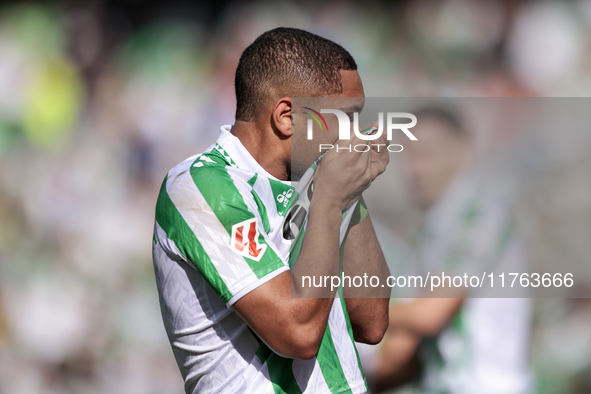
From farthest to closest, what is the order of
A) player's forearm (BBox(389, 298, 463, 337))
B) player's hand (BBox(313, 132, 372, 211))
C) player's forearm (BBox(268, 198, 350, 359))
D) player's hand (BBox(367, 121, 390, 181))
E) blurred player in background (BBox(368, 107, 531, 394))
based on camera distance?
player's forearm (BBox(389, 298, 463, 337)), blurred player in background (BBox(368, 107, 531, 394)), player's hand (BBox(367, 121, 390, 181)), player's hand (BBox(313, 132, 372, 211)), player's forearm (BBox(268, 198, 350, 359))

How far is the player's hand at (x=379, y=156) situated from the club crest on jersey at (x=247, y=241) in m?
0.34

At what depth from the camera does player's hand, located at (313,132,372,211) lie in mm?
1276

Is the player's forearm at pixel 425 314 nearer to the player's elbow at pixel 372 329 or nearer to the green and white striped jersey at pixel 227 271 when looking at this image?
the player's elbow at pixel 372 329

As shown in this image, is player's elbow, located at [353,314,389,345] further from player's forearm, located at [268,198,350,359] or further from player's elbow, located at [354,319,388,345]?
→ player's forearm, located at [268,198,350,359]

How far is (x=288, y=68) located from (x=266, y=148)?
0.21 metres

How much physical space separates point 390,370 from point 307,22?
1.85 m

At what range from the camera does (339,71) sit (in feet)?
4.64

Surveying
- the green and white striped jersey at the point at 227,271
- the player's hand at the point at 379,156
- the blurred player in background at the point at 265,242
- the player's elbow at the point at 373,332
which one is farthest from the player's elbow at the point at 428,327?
the player's hand at the point at 379,156

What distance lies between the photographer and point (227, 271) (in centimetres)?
119

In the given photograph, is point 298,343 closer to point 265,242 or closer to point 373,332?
point 265,242

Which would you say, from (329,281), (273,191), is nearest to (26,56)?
(273,191)

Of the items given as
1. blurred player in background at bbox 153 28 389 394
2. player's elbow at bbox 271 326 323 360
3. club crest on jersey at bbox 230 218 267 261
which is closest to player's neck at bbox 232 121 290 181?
blurred player in background at bbox 153 28 389 394

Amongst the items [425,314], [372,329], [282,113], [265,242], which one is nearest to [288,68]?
[282,113]

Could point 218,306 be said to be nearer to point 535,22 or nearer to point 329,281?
point 329,281
